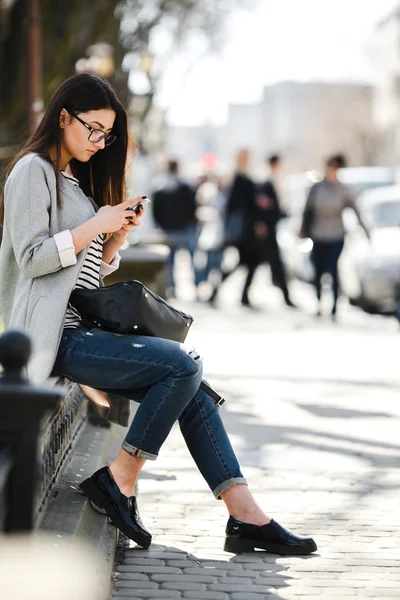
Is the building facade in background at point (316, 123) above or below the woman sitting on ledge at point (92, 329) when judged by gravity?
below

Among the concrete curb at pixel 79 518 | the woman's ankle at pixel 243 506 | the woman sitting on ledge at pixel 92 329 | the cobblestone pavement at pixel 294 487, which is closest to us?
the concrete curb at pixel 79 518

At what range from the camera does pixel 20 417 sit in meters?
2.77

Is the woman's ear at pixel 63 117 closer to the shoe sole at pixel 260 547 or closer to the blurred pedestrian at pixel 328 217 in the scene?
the shoe sole at pixel 260 547

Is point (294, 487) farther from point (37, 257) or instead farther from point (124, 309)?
point (37, 257)

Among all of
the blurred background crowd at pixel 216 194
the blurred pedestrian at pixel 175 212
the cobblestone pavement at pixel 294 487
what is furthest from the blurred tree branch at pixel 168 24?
the cobblestone pavement at pixel 294 487

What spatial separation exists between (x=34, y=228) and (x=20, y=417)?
1.84m

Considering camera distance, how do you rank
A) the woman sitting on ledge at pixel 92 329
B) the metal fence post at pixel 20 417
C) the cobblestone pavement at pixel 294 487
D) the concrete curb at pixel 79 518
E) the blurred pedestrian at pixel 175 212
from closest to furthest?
the metal fence post at pixel 20 417, the concrete curb at pixel 79 518, the cobblestone pavement at pixel 294 487, the woman sitting on ledge at pixel 92 329, the blurred pedestrian at pixel 175 212

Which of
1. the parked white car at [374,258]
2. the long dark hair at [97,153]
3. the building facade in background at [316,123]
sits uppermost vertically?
the long dark hair at [97,153]

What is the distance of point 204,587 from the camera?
14.0ft

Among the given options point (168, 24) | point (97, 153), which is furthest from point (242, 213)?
point (168, 24)

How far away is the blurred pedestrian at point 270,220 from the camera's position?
52.0 feet

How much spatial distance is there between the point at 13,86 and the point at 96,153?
1589 centimetres

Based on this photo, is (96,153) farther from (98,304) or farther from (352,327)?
(352,327)

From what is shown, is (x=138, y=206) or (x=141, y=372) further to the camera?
(x=138, y=206)
